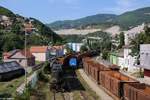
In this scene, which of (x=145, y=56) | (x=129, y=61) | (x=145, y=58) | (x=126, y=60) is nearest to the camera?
(x=145, y=56)

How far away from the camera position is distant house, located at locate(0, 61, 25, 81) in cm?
6531

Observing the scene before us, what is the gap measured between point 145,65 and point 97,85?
33.2ft

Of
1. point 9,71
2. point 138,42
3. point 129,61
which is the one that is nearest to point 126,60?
point 129,61

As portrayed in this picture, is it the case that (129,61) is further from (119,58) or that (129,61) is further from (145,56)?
(145,56)

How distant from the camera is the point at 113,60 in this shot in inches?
4402

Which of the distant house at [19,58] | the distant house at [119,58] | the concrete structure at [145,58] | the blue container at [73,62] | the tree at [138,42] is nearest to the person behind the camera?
the concrete structure at [145,58]

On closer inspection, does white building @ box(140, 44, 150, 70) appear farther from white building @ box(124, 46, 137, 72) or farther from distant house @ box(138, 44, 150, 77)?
white building @ box(124, 46, 137, 72)

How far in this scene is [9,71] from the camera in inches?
2707

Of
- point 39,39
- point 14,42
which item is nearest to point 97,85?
point 14,42

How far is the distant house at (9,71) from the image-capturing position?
214 feet

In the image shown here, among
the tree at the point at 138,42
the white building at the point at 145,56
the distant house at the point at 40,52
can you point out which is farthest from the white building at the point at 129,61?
the distant house at the point at 40,52

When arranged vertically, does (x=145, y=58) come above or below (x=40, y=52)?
above

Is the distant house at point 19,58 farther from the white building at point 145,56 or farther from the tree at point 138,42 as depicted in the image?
the white building at point 145,56

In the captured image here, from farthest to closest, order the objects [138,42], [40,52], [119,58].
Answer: [40,52]
[119,58]
[138,42]
